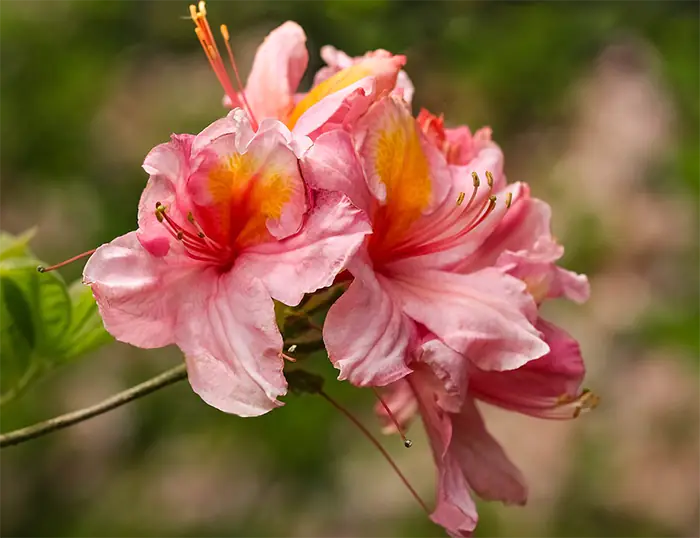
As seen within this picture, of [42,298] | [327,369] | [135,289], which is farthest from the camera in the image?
[327,369]

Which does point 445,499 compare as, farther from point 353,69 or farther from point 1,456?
point 1,456

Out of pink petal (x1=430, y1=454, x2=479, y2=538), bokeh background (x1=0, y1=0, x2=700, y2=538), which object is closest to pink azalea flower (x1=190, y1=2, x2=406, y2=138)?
pink petal (x1=430, y1=454, x2=479, y2=538)

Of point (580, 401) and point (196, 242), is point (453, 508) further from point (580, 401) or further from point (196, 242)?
point (196, 242)

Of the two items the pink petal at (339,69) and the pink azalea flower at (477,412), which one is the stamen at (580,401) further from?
the pink petal at (339,69)

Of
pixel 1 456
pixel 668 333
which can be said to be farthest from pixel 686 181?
pixel 1 456

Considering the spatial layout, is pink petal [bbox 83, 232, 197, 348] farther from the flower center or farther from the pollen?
the pollen

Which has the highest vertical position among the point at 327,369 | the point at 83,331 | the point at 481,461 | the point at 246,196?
the point at 246,196

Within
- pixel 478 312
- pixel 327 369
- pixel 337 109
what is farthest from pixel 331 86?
pixel 327 369
